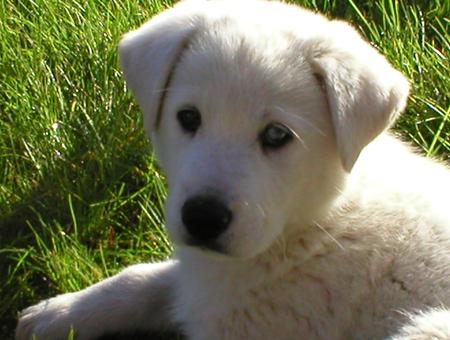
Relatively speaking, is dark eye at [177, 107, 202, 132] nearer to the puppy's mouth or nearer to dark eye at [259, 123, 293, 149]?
dark eye at [259, 123, 293, 149]

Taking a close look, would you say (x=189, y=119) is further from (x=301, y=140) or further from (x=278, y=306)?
(x=278, y=306)

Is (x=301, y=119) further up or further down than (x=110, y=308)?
further up

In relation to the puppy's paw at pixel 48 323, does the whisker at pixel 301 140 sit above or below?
above

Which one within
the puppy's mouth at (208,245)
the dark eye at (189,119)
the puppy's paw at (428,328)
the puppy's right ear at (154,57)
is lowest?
the puppy's paw at (428,328)

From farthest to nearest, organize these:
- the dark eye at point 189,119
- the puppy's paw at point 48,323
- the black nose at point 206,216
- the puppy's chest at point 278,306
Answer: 1. the puppy's paw at point 48,323
2. the puppy's chest at point 278,306
3. the dark eye at point 189,119
4. the black nose at point 206,216

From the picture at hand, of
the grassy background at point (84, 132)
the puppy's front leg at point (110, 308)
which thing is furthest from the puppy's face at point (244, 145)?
the grassy background at point (84, 132)

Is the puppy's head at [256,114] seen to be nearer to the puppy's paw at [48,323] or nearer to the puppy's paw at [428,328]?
the puppy's paw at [428,328]

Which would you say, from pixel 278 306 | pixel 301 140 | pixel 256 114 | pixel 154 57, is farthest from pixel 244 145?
pixel 278 306

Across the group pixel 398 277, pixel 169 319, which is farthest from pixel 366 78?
pixel 169 319

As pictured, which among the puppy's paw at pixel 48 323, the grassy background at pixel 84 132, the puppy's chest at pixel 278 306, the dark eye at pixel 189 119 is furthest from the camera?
the grassy background at pixel 84 132
